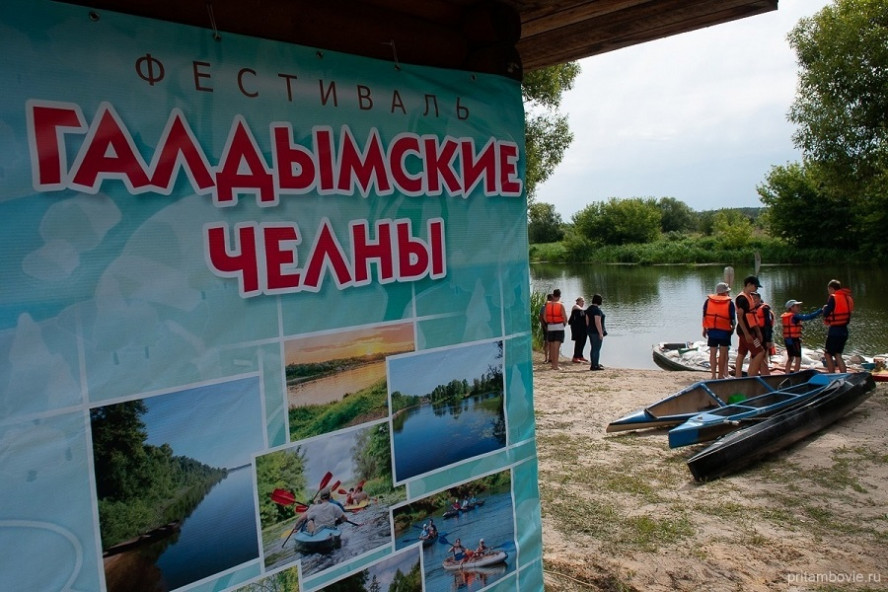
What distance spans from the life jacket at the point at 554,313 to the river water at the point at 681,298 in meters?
6.40

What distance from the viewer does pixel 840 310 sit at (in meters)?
9.11

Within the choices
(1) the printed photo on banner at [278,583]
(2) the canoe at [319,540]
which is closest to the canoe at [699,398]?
(2) the canoe at [319,540]

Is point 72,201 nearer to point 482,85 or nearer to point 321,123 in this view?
point 321,123

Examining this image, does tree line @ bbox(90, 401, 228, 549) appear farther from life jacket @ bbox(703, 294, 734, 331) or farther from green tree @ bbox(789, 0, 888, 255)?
green tree @ bbox(789, 0, 888, 255)

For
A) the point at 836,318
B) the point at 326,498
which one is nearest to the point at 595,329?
the point at 836,318

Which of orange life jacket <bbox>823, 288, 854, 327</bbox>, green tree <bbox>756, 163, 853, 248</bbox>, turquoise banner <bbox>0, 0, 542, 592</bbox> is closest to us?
turquoise banner <bbox>0, 0, 542, 592</bbox>

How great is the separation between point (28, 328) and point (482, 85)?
6.10ft

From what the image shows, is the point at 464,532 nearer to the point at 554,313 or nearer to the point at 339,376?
the point at 339,376

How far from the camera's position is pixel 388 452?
235 centimetres

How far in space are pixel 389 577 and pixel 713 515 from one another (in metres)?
3.46

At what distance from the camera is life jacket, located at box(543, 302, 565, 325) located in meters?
11.4

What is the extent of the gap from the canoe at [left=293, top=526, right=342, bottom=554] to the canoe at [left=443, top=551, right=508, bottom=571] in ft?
1.72

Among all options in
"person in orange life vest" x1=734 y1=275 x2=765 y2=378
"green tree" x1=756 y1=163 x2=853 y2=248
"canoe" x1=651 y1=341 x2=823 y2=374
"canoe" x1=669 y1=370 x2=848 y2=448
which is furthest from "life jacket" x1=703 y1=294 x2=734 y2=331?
"green tree" x1=756 y1=163 x2=853 y2=248

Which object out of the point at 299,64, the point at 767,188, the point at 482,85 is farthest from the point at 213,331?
the point at 767,188
